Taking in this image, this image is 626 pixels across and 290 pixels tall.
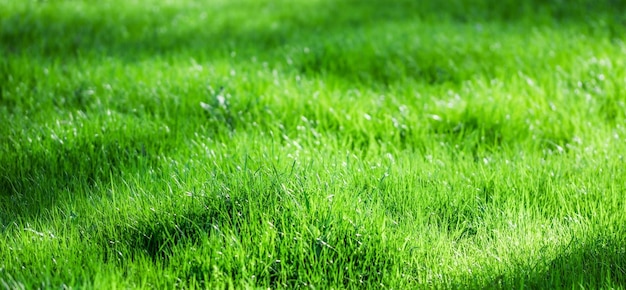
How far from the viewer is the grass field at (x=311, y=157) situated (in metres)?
2.37

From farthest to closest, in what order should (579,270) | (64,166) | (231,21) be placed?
(231,21), (64,166), (579,270)

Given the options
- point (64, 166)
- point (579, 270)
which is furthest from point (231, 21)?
point (579, 270)

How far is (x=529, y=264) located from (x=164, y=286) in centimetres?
→ 138

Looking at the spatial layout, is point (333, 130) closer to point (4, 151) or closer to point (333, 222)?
point (333, 222)

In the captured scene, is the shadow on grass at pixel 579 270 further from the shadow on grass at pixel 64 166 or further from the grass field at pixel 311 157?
the shadow on grass at pixel 64 166

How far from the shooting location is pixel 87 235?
8.15 ft

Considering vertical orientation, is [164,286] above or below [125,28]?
below

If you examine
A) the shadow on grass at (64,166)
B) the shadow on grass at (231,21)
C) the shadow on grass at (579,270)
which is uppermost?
the shadow on grass at (231,21)

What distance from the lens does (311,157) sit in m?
3.19

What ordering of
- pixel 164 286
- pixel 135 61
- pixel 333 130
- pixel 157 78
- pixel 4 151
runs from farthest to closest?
pixel 135 61 < pixel 157 78 < pixel 333 130 < pixel 4 151 < pixel 164 286

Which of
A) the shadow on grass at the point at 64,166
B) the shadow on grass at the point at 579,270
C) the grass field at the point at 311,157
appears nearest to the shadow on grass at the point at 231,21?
the grass field at the point at 311,157

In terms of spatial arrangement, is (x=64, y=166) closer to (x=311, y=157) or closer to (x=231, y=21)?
(x=311, y=157)

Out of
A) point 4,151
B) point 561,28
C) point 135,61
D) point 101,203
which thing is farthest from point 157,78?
point 561,28

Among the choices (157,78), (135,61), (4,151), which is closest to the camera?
(4,151)
